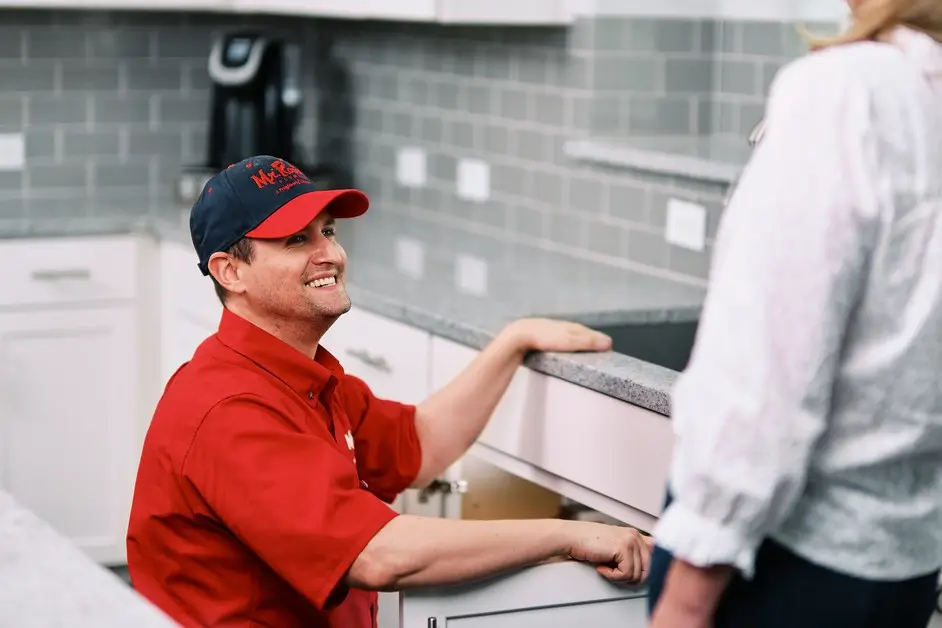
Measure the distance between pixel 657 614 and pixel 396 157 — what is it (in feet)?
9.31

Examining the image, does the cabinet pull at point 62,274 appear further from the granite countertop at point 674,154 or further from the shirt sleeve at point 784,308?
the shirt sleeve at point 784,308

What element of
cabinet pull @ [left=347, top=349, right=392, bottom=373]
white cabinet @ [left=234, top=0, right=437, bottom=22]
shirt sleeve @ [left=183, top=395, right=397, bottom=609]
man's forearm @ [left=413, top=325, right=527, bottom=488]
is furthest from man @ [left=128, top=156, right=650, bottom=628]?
white cabinet @ [left=234, top=0, right=437, bottom=22]

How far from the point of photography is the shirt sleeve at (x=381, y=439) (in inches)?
82.3

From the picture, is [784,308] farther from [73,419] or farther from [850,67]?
[73,419]

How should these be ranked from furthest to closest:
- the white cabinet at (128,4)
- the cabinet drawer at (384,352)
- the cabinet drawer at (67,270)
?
1. the white cabinet at (128,4)
2. the cabinet drawer at (67,270)
3. the cabinet drawer at (384,352)

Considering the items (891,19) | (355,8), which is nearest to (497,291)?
(355,8)

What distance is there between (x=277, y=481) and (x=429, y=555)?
0.19m

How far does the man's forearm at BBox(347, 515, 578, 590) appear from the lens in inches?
64.9

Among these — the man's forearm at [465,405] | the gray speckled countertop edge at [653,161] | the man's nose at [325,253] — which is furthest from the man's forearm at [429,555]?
the gray speckled countertop edge at [653,161]

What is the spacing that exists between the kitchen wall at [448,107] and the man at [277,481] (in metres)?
1.16

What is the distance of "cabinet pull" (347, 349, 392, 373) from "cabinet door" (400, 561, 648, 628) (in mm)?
1102

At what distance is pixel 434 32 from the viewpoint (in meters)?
3.77

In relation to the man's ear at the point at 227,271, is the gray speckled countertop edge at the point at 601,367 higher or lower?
lower

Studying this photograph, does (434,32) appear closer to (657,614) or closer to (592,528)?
(592,528)
